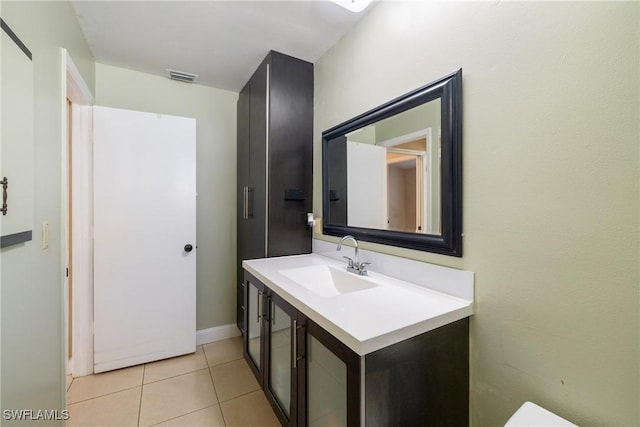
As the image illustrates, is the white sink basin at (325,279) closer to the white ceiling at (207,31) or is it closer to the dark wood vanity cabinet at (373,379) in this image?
the dark wood vanity cabinet at (373,379)

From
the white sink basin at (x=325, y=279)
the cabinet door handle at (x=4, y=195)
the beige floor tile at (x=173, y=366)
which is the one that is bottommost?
the beige floor tile at (x=173, y=366)

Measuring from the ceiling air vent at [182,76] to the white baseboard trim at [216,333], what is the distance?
2.39m

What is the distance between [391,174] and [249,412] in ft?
5.58

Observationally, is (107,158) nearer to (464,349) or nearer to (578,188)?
(464,349)

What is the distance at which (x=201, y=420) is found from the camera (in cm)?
162

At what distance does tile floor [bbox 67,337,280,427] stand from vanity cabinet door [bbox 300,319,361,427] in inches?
25.6

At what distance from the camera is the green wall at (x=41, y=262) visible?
0.97 m

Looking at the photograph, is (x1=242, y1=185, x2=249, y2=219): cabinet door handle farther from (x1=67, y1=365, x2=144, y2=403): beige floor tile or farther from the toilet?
the toilet

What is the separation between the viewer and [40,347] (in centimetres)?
121

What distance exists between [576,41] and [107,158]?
2.75 metres

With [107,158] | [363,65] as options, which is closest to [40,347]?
[107,158]

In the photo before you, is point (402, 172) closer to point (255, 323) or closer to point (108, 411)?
point (255, 323)

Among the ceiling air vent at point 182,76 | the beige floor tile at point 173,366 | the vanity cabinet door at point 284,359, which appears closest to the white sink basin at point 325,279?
the vanity cabinet door at point 284,359

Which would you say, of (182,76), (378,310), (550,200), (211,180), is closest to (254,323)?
(378,310)
